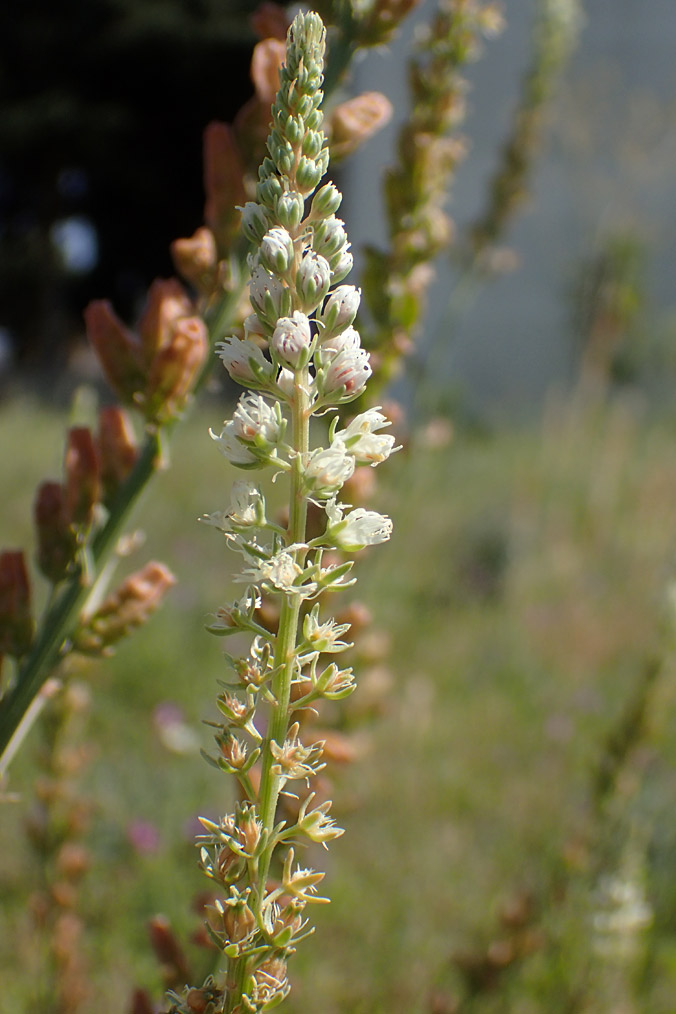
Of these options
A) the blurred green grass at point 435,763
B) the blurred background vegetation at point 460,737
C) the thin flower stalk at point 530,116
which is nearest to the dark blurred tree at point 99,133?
the blurred background vegetation at point 460,737

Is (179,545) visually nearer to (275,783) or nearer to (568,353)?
(275,783)

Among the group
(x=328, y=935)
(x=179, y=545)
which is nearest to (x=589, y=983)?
(x=328, y=935)

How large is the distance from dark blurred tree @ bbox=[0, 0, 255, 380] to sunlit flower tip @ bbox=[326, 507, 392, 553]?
19.6 meters

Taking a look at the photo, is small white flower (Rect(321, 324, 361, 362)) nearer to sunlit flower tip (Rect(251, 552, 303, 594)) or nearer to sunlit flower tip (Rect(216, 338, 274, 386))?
sunlit flower tip (Rect(216, 338, 274, 386))

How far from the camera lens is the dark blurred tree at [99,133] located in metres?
18.5

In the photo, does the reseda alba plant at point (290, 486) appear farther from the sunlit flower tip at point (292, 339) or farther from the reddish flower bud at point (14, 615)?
the reddish flower bud at point (14, 615)

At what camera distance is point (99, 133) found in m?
19.2

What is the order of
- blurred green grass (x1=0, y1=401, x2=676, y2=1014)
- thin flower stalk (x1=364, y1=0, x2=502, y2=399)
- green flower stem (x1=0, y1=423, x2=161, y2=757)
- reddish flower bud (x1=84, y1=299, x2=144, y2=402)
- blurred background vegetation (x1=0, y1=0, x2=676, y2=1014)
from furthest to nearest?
blurred green grass (x1=0, y1=401, x2=676, y2=1014) < blurred background vegetation (x1=0, y1=0, x2=676, y2=1014) < thin flower stalk (x1=364, y1=0, x2=502, y2=399) < reddish flower bud (x1=84, y1=299, x2=144, y2=402) < green flower stem (x1=0, y1=423, x2=161, y2=757)

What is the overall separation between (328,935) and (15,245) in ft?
66.8

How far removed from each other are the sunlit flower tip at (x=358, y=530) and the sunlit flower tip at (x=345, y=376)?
93mm

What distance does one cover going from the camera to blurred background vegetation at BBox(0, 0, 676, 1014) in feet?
6.91

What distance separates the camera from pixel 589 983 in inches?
79.5

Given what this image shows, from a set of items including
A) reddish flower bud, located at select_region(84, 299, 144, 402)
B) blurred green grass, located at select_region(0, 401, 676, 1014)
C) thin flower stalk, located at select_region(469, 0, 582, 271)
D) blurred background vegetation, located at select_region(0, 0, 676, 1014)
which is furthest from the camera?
thin flower stalk, located at select_region(469, 0, 582, 271)

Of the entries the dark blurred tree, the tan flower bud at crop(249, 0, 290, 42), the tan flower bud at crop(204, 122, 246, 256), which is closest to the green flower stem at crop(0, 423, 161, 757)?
→ the tan flower bud at crop(204, 122, 246, 256)
